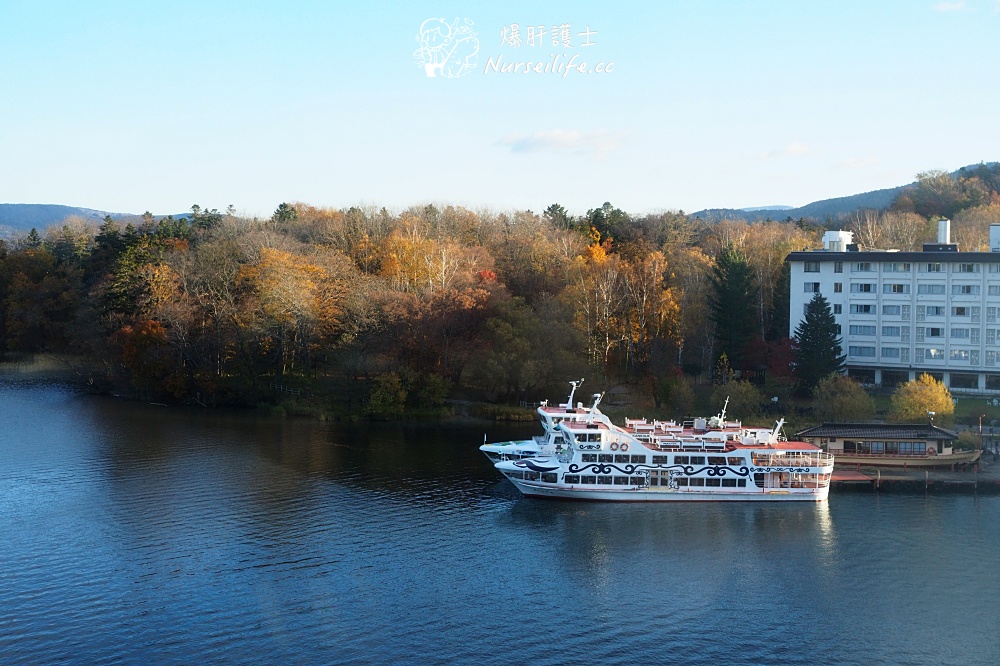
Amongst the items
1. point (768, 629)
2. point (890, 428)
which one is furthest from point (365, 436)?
point (768, 629)

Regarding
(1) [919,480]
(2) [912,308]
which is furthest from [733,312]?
(1) [919,480]

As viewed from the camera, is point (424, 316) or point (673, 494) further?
point (424, 316)

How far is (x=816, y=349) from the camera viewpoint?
68.1 meters

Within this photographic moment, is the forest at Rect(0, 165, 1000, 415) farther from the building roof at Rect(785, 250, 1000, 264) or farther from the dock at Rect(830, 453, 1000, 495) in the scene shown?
the dock at Rect(830, 453, 1000, 495)

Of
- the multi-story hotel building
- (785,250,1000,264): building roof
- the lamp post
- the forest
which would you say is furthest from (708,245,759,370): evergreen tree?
A: the lamp post

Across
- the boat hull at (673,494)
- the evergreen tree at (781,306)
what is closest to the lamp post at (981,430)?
the boat hull at (673,494)

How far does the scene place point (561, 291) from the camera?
3189 inches

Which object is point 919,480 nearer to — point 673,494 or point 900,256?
point 673,494

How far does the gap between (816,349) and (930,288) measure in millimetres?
12352

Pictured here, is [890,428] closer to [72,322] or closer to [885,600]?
[885,600]

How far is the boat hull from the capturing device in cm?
4903

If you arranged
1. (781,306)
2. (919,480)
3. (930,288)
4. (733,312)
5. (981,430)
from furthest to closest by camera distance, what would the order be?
(781,306) < (733,312) < (930,288) < (981,430) < (919,480)

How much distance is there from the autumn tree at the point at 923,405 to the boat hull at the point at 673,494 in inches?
581

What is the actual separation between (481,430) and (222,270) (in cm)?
2951
